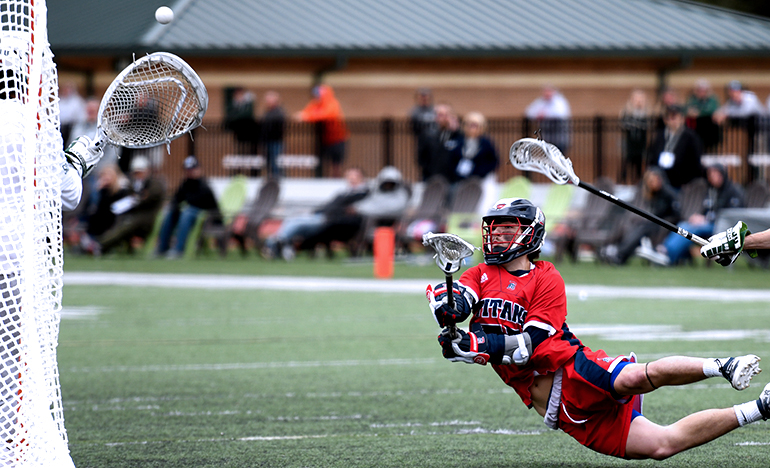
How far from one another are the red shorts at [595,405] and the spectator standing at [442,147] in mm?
15970

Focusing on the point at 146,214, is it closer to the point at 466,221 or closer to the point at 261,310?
the point at 466,221

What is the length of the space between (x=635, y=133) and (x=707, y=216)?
4.54 meters

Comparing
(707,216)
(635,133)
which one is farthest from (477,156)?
(707,216)

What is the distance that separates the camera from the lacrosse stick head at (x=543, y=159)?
20.4 ft

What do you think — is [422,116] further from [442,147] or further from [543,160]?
[543,160]

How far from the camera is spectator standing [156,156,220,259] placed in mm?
21141

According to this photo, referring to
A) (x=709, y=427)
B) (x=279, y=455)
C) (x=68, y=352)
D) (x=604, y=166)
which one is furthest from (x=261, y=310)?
(x=604, y=166)

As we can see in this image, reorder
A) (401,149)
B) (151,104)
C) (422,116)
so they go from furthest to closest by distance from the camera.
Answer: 1. (401,149)
2. (422,116)
3. (151,104)

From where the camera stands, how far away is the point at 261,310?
43.7ft

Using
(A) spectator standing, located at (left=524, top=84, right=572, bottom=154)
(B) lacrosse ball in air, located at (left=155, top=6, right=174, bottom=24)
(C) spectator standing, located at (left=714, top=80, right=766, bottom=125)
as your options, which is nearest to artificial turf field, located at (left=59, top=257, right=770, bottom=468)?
(B) lacrosse ball in air, located at (left=155, top=6, right=174, bottom=24)

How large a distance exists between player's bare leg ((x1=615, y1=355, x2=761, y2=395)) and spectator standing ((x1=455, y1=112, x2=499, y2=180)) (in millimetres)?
15613

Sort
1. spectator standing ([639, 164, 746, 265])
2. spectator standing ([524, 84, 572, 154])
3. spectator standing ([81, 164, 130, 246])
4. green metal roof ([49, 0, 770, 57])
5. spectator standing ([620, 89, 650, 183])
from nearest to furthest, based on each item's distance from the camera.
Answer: spectator standing ([639, 164, 746, 265]) → spectator standing ([81, 164, 130, 246]) → spectator standing ([620, 89, 650, 183]) → spectator standing ([524, 84, 572, 154]) → green metal roof ([49, 0, 770, 57])

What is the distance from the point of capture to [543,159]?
633 centimetres

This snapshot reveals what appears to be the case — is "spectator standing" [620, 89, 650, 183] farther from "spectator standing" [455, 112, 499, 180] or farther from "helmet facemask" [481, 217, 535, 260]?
"helmet facemask" [481, 217, 535, 260]
